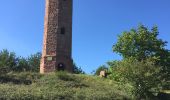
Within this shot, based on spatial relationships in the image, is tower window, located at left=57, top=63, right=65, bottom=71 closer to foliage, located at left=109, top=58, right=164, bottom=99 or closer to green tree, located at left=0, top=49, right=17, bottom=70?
foliage, located at left=109, top=58, right=164, bottom=99

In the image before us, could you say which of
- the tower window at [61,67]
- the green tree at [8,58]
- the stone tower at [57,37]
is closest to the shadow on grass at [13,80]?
the stone tower at [57,37]

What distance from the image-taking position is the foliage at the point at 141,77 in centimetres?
3728

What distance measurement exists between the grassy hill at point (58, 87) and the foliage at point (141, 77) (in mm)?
1067

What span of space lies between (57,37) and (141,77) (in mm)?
13935

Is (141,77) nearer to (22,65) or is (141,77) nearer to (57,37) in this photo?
(57,37)

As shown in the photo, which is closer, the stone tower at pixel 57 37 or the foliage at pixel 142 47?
the foliage at pixel 142 47

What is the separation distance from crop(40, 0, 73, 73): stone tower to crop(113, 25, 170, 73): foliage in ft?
21.0

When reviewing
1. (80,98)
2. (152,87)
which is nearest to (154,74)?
(152,87)

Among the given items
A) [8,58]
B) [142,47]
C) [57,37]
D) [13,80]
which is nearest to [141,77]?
[142,47]

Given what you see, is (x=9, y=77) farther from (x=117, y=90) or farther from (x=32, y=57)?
(x=32, y=57)

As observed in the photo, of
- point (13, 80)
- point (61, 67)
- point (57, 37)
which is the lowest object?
point (13, 80)

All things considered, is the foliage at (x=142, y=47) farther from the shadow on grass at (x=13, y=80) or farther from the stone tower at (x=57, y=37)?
the shadow on grass at (x=13, y=80)

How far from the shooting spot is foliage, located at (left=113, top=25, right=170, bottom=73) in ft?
143

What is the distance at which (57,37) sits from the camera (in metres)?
48.2
